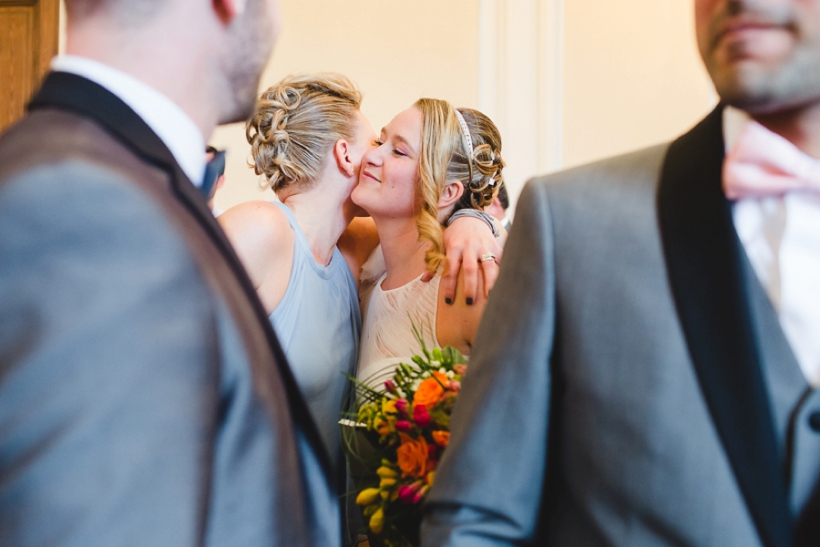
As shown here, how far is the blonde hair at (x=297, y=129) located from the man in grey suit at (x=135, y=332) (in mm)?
1504

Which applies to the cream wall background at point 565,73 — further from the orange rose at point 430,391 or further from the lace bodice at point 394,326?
the orange rose at point 430,391

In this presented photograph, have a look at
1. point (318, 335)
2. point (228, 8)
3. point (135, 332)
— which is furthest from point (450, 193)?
point (135, 332)

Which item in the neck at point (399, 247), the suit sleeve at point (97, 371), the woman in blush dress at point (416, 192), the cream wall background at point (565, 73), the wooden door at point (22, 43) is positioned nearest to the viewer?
the suit sleeve at point (97, 371)

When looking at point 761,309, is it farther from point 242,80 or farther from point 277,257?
point 277,257

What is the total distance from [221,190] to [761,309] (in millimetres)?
3698

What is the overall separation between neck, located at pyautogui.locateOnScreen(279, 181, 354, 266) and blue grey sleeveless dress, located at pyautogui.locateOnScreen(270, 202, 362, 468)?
7 centimetres

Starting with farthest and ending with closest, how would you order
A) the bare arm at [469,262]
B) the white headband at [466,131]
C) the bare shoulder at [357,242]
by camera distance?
1. the bare shoulder at [357,242]
2. the white headband at [466,131]
3. the bare arm at [469,262]

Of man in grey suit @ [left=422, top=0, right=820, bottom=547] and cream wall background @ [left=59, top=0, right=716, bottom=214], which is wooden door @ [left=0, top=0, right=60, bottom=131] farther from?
man in grey suit @ [left=422, top=0, right=820, bottom=547]

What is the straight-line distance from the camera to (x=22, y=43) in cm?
424

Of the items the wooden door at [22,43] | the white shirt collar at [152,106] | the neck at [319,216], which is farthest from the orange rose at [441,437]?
the wooden door at [22,43]

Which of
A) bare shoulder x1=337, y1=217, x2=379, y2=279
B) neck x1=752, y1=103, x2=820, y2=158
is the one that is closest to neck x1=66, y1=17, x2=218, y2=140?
neck x1=752, y1=103, x2=820, y2=158

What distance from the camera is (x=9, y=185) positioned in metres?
0.61

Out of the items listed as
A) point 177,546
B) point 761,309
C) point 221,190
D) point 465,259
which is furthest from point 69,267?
point 221,190

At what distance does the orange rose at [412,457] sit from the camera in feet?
4.20
